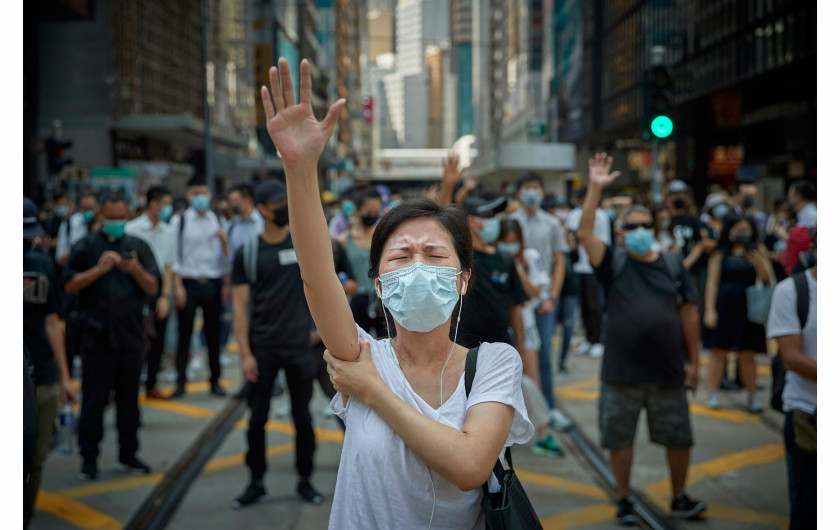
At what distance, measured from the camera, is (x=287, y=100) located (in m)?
1.98

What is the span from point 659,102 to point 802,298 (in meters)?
4.69

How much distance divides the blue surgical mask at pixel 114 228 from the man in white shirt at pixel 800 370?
4506mm

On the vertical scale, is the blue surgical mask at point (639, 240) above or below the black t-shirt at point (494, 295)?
above

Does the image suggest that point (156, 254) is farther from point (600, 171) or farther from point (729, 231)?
point (729, 231)

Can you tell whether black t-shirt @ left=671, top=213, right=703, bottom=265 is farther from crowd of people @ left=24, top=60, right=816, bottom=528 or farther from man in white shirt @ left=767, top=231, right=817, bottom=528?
man in white shirt @ left=767, top=231, right=817, bottom=528

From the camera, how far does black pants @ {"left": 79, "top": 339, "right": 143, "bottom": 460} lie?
6.05m

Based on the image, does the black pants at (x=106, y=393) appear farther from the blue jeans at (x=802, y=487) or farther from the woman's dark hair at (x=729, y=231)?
the woman's dark hair at (x=729, y=231)

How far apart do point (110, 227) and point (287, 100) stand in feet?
15.3

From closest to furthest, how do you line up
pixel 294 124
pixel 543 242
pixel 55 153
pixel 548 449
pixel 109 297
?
pixel 294 124 → pixel 109 297 → pixel 548 449 → pixel 543 242 → pixel 55 153

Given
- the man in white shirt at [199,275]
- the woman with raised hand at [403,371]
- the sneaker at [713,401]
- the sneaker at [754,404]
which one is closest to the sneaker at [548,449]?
the sneaker at [713,401]

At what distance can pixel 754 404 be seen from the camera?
7.82 m

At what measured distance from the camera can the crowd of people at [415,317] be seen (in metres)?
2.12

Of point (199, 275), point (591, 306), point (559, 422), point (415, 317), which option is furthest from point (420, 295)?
point (591, 306)

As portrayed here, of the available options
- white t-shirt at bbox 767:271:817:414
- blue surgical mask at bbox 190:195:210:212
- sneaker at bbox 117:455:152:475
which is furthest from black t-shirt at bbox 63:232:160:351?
white t-shirt at bbox 767:271:817:414
